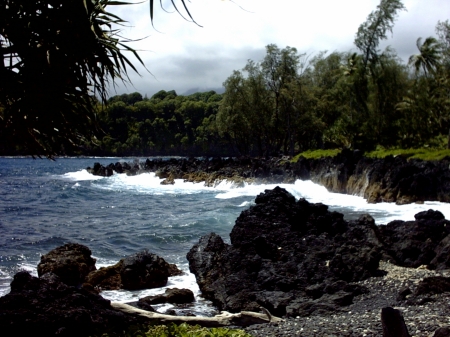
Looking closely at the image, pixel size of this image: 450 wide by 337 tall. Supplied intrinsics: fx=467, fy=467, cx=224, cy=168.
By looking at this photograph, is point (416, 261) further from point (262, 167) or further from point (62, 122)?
point (262, 167)

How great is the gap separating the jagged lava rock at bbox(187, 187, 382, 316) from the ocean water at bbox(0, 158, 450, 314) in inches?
30.5

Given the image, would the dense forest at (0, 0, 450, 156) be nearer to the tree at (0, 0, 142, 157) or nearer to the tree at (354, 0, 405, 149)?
the tree at (354, 0, 405, 149)

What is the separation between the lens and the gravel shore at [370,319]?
6.18 meters

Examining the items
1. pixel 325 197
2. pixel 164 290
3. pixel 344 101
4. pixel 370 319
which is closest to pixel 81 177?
pixel 344 101

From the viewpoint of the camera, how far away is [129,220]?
75.7ft

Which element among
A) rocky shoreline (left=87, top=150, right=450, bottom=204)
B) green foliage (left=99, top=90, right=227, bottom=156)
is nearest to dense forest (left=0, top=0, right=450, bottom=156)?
rocky shoreline (left=87, top=150, right=450, bottom=204)

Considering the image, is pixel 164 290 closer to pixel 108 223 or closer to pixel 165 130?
pixel 108 223

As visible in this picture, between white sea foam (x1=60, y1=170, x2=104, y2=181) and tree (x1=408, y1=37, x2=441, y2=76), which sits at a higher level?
tree (x1=408, y1=37, x2=441, y2=76)

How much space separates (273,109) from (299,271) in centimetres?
4903

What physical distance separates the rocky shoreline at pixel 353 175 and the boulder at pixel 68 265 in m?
17.5

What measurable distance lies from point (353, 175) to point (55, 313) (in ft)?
89.9

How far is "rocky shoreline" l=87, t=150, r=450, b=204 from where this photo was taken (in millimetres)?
23922

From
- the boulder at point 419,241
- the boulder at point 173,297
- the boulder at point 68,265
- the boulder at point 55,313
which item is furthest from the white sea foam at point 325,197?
the boulder at point 55,313

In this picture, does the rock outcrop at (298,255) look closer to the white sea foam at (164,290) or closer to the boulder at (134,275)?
the white sea foam at (164,290)
